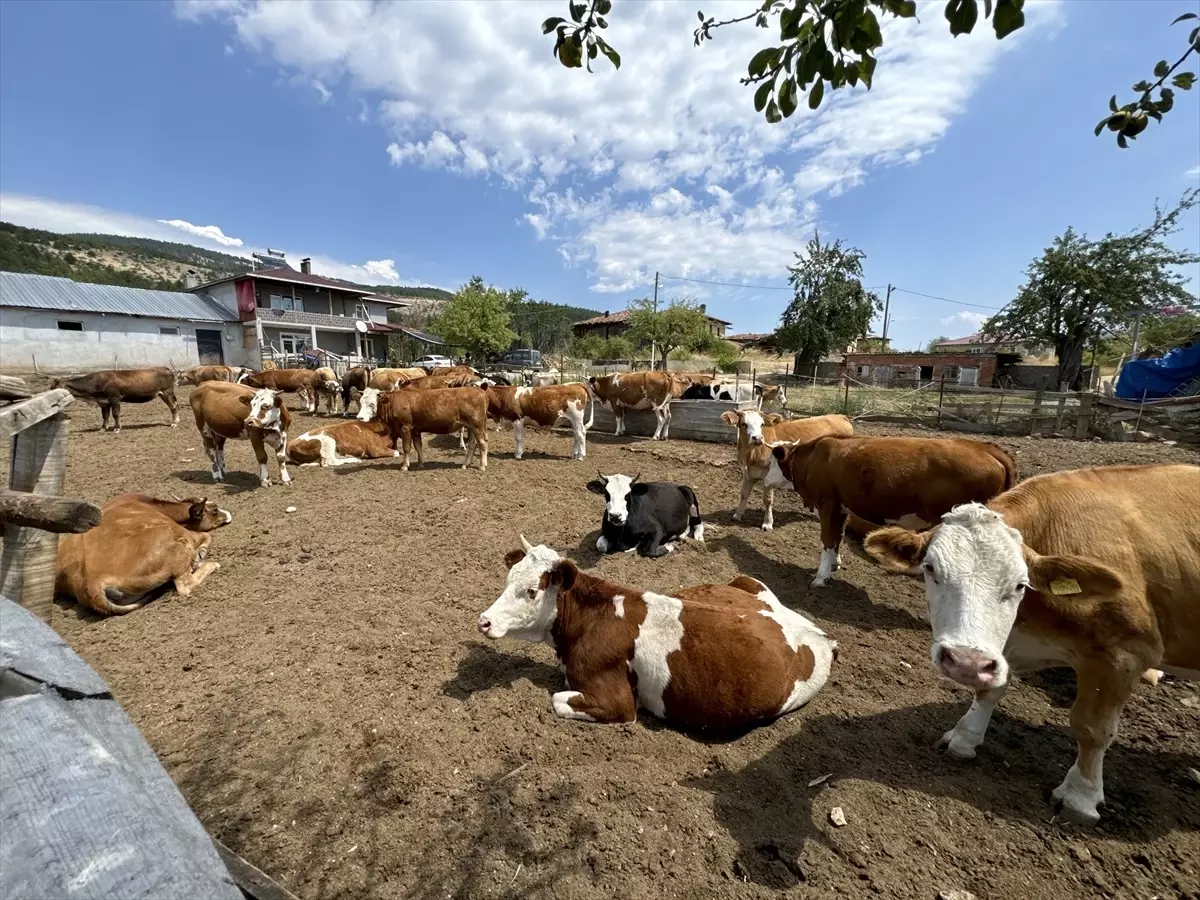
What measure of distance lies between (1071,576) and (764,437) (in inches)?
240

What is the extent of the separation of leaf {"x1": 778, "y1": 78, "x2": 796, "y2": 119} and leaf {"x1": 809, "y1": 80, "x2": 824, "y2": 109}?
77mm

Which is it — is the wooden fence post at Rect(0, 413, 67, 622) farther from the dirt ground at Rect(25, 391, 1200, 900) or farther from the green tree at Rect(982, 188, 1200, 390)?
the green tree at Rect(982, 188, 1200, 390)

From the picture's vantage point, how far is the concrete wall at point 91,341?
3005cm

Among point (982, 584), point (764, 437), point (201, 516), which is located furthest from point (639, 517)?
point (201, 516)

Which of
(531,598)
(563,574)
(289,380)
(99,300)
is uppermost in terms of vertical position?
(99,300)

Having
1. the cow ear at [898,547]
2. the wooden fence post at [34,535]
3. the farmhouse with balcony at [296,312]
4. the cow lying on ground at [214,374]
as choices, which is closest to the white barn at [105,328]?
the farmhouse with balcony at [296,312]

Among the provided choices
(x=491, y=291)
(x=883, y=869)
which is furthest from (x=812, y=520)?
(x=491, y=291)

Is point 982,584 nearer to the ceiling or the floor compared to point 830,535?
nearer to the ceiling

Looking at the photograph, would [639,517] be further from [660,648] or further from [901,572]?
[901,572]

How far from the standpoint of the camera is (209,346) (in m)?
39.0

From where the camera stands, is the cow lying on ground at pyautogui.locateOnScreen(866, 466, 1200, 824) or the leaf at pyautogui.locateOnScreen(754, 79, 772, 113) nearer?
the leaf at pyautogui.locateOnScreen(754, 79, 772, 113)

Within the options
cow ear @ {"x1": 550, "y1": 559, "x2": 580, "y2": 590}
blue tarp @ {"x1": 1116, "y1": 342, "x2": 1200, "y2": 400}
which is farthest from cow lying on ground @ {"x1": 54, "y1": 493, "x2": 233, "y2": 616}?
blue tarp @ {"x1": 1116, "y1": 342, "x2": 1200, "y2": 400}

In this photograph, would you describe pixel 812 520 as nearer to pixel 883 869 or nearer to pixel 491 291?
pixel 883 869

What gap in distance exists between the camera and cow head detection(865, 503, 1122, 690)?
2.33 metres
